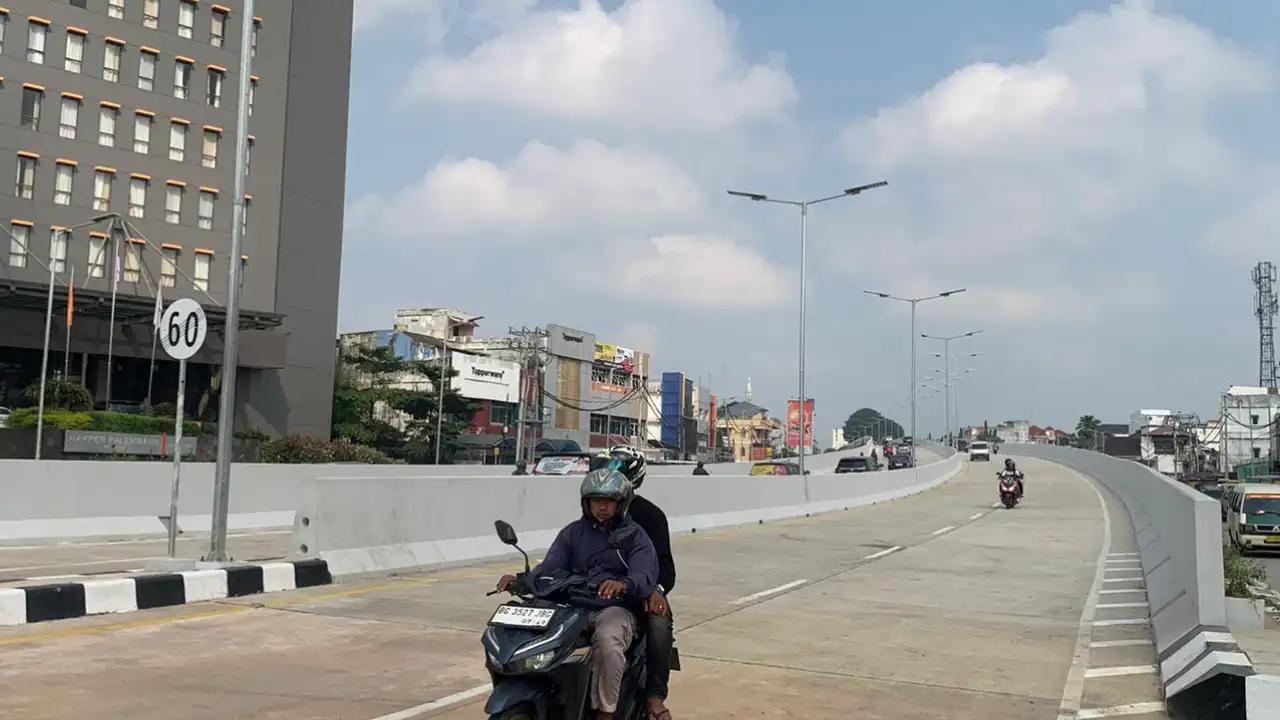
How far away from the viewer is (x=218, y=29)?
5409 cm

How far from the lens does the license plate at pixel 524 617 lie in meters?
5.20

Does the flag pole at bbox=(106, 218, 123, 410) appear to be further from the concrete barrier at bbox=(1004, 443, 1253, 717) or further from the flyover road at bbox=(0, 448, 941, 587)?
the concrete barrier at bbox=(1004, 443, 1253, 717)

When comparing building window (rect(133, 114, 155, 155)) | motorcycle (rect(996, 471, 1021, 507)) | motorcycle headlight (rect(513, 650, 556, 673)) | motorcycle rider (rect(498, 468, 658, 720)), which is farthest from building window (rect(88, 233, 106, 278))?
motorcycle headlight (rect(513, 650, 556, 673))

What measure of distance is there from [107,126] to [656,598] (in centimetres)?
5154

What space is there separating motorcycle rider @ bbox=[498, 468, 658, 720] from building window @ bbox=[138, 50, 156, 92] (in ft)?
171

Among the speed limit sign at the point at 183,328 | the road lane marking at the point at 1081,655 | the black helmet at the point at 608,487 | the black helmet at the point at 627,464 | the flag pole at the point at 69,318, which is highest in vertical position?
the flag pole at the point at 69,318

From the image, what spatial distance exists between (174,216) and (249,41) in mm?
42488

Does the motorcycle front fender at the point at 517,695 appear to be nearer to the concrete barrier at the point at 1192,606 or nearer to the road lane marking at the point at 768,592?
the concrete barrier at the point at 1192,606

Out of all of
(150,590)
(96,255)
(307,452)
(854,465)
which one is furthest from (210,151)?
(150,590)

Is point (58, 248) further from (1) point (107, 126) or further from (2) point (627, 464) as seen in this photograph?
(2) point (627, 464)

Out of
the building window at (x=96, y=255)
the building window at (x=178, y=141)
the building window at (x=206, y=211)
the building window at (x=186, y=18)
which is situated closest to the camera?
the building window at (x=96, y=255)

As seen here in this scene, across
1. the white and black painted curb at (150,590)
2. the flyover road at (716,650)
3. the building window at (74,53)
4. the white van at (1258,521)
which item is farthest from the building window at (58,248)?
the white van at (1258,521)

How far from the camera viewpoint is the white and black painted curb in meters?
9.67

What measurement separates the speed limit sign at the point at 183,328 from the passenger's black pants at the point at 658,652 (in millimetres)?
8282
